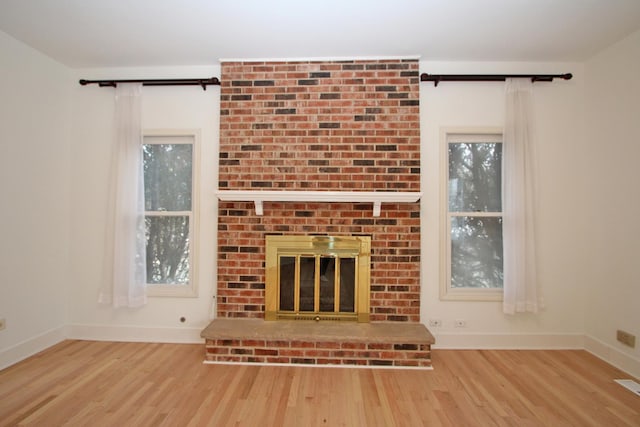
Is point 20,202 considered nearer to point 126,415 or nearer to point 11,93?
point 11,93

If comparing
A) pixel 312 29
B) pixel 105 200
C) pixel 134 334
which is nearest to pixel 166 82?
pixel 105 200

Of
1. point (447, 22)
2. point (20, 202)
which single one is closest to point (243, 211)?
point (20, 202)

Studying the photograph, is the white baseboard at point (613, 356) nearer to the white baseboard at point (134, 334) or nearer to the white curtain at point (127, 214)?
the white baseboard at point (134, 334)

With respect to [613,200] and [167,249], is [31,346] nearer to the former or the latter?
[167,249]

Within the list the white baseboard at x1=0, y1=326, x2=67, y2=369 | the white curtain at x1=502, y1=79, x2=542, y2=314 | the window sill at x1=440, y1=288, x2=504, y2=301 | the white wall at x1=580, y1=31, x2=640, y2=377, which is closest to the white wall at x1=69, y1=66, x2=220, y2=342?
the white baseboard at x1=0, y1=326, x2=67, y2=369

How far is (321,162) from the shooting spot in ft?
9.86

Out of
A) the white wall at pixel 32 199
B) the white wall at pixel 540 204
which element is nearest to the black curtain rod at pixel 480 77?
the white wall at pixel 540 204

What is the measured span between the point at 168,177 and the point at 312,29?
1925 millimetres

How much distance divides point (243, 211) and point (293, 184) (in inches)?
21.2

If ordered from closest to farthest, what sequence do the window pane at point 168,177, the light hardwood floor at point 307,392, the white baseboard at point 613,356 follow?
the light hardwood floor at point 307,392, the white baseboard at point 613,356, the window pane at point 168,177

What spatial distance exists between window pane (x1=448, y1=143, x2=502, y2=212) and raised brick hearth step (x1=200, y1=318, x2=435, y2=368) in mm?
1290

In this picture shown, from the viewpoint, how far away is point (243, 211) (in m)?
3.03

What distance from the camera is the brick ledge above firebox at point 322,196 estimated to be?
273 centimetres

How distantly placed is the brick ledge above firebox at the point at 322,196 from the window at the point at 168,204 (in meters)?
0.62
